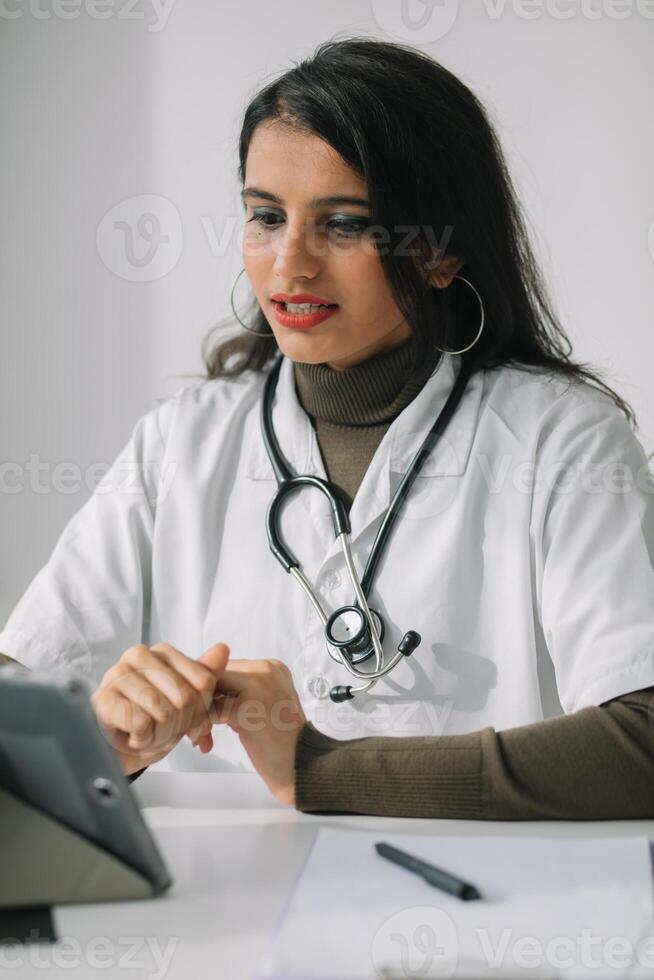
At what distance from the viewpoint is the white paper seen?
2.12 ft

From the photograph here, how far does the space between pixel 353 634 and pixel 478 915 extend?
1.87 feet

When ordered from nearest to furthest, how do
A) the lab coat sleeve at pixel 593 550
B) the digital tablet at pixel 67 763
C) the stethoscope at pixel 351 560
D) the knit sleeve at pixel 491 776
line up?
the digital tablet at pixel 67 763 → the knit sleeve at pixel 491 776 → the lab coat sleeve at pixel 593 550 → the stethoscope at pixel 351 560

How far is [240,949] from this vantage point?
Answer: 697 mm

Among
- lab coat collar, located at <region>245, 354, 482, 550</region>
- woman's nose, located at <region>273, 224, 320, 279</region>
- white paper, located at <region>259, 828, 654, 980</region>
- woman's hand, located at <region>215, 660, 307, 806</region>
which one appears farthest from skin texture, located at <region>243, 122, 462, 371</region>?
white paper, located at <region>259, 828, 654, 980</region>

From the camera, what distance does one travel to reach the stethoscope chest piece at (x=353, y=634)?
4.03ft

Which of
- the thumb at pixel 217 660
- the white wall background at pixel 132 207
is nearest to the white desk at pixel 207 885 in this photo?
the thumb at pixel 217 660

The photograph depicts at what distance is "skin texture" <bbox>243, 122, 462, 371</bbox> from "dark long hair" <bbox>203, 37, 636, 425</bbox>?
0.02m

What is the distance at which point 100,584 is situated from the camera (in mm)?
1374

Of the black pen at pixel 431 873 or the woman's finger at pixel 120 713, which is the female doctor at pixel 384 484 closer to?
the woman's finger at pixel 120 713

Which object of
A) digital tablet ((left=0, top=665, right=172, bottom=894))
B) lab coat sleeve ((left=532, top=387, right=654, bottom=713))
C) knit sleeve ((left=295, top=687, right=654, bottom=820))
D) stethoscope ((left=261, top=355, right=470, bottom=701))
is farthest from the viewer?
stethoscope ((left=261, top=355, right=470, bottom=701))

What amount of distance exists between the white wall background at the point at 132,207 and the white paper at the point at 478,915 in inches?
53.2

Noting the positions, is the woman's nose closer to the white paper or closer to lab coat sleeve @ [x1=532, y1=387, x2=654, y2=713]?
lab coat sleeve @ [x1=532, y1=387, x2=654, y2=713]

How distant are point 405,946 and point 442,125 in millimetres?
995

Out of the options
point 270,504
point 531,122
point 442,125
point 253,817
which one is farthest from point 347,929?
point 531,122
